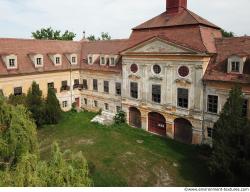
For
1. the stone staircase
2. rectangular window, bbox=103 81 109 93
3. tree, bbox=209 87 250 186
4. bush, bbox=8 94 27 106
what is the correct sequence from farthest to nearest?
rectangular window, bbox=103 81 109 93 → the stone staircase → bush, bbox=8 94 27 106 → tree, bbox=209 87 250 186

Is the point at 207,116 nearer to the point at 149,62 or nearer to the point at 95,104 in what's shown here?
the point at 149,62

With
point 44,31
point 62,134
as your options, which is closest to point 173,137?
point 62,134

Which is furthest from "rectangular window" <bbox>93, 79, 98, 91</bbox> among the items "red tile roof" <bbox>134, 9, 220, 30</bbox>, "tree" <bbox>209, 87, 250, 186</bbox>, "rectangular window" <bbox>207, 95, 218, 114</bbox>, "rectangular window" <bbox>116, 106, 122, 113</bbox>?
"tree" <bbox>209, 87, 250, 186</bbox>

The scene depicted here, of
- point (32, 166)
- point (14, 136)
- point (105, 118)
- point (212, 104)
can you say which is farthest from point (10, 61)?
point (32, 166)

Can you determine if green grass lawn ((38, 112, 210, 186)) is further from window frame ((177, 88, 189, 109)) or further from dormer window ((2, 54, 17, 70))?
dormer window ((2, 54, 17, 70))

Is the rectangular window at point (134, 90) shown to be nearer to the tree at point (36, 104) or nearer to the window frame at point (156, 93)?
the window frame at point (156, 93)

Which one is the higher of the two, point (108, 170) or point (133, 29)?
point (133, 29)

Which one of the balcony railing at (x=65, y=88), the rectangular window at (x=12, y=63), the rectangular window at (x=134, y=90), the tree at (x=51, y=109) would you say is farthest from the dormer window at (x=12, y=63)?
the rectangular window at (x=134, y=90)
